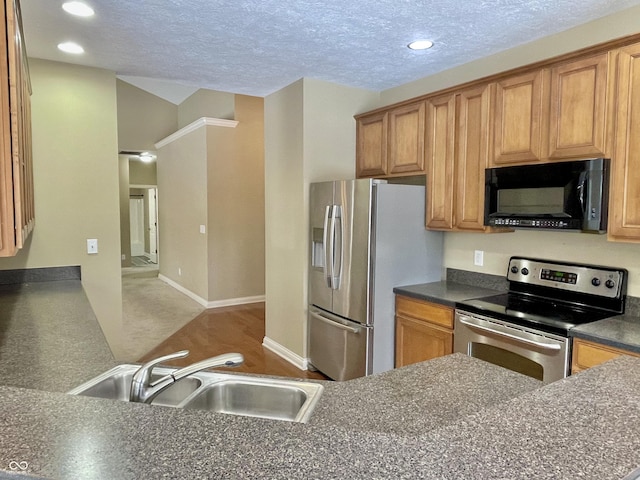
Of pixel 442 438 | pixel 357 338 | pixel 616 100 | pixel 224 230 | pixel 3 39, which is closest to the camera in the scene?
pixel 442 438

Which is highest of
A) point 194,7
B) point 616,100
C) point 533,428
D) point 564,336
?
point 194,7

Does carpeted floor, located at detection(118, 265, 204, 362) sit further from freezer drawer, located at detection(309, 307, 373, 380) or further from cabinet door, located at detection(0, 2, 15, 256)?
cabinet door, located at detection(0, 2, 15, 256)

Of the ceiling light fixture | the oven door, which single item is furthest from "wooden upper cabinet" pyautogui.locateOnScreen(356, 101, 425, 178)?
the ceiling light fixture

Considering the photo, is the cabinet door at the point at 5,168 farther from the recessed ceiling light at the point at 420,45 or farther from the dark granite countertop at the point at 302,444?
A: the recessed ceiling light at the point at 420,45

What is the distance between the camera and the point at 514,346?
238 centimetres

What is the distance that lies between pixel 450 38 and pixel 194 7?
1591mm

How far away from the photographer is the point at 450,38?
2.74 meters

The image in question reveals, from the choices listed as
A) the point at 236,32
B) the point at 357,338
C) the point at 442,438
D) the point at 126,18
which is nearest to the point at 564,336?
the point at 357,338

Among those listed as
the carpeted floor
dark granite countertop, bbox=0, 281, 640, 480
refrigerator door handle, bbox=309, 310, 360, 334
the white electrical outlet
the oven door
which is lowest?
the carpeted floor

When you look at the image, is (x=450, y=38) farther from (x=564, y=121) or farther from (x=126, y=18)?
(x=126, y=18)

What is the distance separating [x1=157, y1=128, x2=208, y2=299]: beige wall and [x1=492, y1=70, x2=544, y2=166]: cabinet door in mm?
4410

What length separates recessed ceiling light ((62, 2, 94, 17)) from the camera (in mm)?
2287

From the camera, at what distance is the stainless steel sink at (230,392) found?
1300 mm

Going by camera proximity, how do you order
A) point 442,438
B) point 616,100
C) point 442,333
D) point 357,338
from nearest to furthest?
point 442,438, point 616,100, point 442,333, point 357,338
